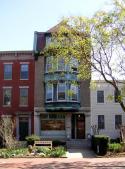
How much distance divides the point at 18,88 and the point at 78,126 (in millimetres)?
8217

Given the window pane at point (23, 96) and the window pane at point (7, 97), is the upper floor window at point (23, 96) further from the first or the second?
the window pane at point (7, 97)

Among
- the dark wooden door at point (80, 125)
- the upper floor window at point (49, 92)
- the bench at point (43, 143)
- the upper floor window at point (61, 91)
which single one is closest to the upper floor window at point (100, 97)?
the dark wooden door at point (80, 125)

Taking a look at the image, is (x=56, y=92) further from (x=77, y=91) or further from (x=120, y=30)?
(x=120, y=30)

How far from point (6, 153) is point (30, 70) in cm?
1725

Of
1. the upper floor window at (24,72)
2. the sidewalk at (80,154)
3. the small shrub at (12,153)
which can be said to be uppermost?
the upper floor window at (24,72)

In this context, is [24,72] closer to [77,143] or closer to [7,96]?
[7,96]

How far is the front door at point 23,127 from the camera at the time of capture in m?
42.4

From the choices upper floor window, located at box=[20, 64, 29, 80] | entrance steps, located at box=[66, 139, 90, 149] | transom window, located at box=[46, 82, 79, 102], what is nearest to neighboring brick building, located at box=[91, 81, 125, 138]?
transom window, located at box=[46, 82, 79, 102]

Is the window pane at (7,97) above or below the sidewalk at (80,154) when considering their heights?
above

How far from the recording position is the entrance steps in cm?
3815

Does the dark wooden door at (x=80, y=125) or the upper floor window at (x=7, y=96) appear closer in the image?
the dark wooden door at (x=80, y=125)

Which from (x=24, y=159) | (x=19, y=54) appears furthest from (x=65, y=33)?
(x=19, y=54)

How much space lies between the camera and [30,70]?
43.3m

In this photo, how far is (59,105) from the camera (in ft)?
134
